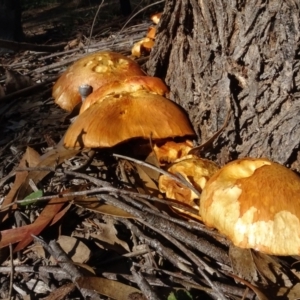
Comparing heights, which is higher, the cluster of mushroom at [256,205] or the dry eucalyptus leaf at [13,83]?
the dry eucalyptus leaf at [13,83]

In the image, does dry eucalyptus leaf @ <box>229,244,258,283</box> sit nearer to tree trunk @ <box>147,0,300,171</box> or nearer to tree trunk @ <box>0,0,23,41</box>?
tree trunk @ <box>147,0,300,171</box>

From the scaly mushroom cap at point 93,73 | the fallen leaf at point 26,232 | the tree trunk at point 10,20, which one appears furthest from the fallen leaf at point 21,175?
the tree trunk at point 10,20

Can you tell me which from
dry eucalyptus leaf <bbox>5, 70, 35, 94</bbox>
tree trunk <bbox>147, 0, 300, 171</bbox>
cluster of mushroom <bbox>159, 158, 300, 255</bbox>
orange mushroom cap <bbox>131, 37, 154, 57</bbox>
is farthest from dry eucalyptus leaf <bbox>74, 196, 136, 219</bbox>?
orange mushroom cap <bbox>131, 37, 154, 57</bbox>

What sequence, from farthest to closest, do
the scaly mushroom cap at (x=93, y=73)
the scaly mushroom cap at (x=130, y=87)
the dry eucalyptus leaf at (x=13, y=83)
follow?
the dry eucalyptus leaf at (x=13, y=83), the scaly mushroom cap at (x=93, y=73), the scaly mushroom cap at (x=130, y=87)

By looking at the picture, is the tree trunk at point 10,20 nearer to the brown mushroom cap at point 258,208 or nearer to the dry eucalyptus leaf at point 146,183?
the dry eucalyptus leaf at point 146,183

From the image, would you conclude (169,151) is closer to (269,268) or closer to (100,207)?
(100,207)

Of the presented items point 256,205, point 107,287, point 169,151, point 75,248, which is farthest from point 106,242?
point 256,205

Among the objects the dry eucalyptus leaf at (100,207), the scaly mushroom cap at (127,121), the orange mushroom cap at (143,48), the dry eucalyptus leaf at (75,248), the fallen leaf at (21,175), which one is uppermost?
the scaly mushroom cap at (127,121)
